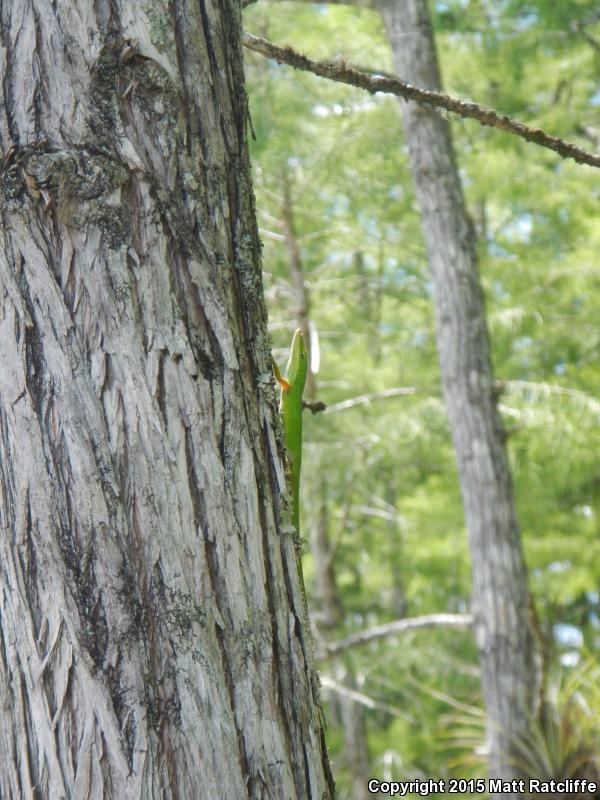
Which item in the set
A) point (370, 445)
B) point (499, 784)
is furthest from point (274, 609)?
point (370, 445)

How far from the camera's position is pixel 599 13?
6.91 meters

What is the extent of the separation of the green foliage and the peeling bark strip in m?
4.61

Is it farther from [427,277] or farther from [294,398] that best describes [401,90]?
[427,277]

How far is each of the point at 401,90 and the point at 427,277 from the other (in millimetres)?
7783

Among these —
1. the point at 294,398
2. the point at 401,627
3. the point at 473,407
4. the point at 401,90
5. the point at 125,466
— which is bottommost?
the point at 401,627

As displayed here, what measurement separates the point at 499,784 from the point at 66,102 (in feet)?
16.5

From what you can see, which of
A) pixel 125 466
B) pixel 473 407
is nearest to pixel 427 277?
pixel 473 407

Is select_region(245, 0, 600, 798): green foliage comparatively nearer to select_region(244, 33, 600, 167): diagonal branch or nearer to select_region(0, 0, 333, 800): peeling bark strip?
select_region(244, 33, 600, 167): diagonal branch

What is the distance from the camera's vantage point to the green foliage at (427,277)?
662cm

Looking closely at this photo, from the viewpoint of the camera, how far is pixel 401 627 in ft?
20.0

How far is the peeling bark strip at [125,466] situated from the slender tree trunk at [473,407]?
14.0 ft

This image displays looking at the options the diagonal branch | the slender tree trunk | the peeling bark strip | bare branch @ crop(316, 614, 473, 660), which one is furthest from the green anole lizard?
bare branch @ crop(316, 614, 473, 660)

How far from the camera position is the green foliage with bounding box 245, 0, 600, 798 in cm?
662

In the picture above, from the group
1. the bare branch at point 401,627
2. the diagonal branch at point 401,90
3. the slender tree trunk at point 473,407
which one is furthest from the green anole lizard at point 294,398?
the bare branch at point 401,627
